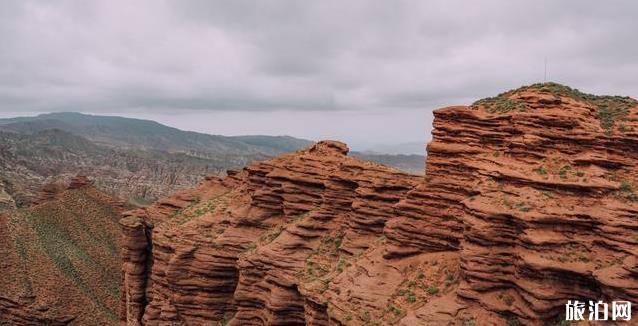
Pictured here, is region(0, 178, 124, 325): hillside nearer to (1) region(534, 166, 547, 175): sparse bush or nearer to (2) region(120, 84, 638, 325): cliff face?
(2) region(120, 84, 638, 325): cliff face

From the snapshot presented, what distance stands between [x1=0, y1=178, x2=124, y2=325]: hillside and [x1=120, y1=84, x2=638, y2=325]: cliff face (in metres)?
33.2

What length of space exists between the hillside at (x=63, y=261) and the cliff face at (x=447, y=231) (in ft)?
109

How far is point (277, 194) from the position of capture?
49.5 meters

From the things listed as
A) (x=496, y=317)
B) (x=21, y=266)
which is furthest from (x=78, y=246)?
(x=496, y=317)

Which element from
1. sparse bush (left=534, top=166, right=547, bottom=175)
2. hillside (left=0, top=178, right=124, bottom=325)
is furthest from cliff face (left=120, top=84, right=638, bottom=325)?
hillside (left=0, top=178, right=124, bottom=325)

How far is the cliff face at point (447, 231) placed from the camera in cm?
2514

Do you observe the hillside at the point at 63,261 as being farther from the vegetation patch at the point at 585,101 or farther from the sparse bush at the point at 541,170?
the sparse bush at the point at 541,170

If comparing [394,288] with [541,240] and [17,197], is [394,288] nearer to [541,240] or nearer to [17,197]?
[541,240]

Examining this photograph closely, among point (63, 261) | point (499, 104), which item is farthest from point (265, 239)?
point (63, 261)

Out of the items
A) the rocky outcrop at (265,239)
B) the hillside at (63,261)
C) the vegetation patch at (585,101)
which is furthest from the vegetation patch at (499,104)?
the hillside at (63,261)

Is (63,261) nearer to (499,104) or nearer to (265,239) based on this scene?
(265,239)

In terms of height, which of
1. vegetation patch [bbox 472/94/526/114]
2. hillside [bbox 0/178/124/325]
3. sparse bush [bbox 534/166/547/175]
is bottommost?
hillside [bbox 0/178/124/325]

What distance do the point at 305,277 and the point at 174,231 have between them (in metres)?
19.8

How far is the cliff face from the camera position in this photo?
2514 cm
